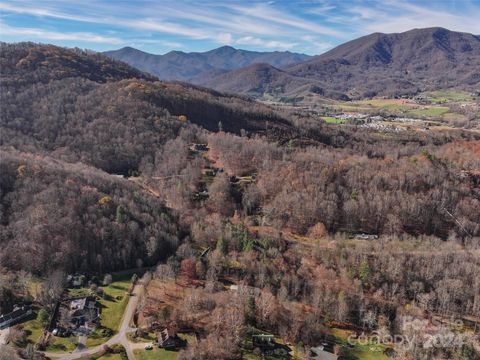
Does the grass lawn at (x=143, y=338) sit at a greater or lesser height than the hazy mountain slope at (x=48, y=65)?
lesser

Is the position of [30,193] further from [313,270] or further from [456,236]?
[456,236]

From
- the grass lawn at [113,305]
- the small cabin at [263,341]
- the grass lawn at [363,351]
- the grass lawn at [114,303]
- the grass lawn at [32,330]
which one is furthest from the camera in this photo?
the grass lawn at [114,303]

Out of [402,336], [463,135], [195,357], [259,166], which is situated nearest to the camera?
[195,357]

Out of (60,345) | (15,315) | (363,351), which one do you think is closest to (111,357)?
(60,345)

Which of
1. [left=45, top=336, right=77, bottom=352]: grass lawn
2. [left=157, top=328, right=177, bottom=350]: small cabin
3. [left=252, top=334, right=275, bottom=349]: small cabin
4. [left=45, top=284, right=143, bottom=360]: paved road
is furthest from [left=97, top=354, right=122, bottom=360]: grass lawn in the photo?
[left=252, top=334, right=275, bottom=349]: small cabin

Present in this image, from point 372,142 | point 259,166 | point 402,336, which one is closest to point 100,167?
point 259,166

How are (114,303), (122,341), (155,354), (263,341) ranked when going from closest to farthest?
(155,354), (122,341), (263,341), (114,303)

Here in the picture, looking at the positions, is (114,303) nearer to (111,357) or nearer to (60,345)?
(60,345)

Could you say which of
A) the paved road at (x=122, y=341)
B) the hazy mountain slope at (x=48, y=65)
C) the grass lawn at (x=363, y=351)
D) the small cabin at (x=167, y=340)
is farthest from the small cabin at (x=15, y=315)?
the hazy mountain slope at (x=48, y=65)

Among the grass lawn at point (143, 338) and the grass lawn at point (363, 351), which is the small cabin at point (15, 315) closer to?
the grass lawn at point (143, 338)
